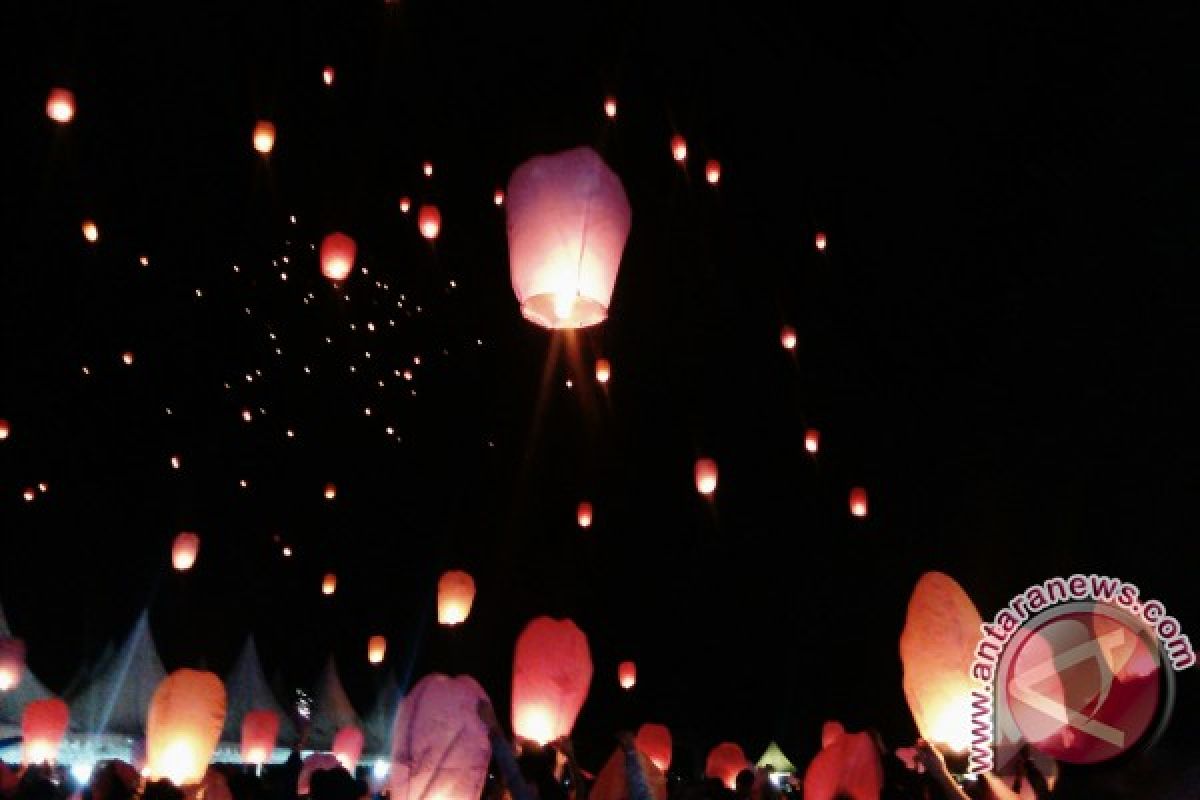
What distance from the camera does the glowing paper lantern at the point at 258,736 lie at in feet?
36.0

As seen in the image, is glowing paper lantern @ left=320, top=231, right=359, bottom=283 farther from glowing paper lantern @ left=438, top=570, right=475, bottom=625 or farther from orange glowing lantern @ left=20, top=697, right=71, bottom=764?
orange glowing lantern @ left=20, top=697, right=71, bottom=764

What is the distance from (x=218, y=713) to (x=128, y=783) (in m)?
2.27

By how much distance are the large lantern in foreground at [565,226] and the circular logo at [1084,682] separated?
1.98 m

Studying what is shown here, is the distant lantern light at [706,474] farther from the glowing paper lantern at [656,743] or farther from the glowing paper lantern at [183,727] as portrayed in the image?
the glowing paper lantern at [183,727]

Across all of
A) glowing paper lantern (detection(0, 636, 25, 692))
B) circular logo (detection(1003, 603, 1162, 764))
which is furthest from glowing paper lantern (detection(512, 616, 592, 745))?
glowing paper lantern (detection(0, 636, 25, 692))

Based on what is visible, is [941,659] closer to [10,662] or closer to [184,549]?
[184,549]

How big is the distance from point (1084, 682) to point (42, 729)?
9.93 m

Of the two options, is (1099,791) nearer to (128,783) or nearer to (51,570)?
(128,783)

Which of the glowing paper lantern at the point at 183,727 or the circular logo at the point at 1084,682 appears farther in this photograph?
the glowing paper lantern at the point at 183,727

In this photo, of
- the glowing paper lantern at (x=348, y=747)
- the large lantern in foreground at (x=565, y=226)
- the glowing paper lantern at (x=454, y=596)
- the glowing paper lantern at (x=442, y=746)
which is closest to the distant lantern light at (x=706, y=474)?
the glowing paper lantern at (x=454, y=596)

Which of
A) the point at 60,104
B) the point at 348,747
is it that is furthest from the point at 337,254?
the point at 348,747

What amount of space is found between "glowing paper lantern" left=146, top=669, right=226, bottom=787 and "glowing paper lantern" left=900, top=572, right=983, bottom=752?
4.16m

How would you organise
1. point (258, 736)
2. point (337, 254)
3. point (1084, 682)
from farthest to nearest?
1. point (258, 736)
2. point (337, 254)
3. point (1084, 682)

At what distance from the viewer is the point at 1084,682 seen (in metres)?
2.56
